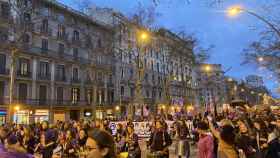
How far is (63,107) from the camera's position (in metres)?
47.2

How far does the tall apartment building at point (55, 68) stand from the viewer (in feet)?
128

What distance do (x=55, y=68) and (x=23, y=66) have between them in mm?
6231

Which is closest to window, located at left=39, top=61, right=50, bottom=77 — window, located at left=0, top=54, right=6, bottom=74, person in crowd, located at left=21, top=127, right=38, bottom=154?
window, located at left=0, top=54, right=6, bottom=74

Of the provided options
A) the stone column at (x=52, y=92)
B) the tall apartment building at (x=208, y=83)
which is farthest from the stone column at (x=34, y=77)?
the tall apartment building at (x=208, y=83)

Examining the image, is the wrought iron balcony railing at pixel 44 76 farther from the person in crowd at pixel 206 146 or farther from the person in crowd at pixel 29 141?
the person in crowd at pixel 206 146

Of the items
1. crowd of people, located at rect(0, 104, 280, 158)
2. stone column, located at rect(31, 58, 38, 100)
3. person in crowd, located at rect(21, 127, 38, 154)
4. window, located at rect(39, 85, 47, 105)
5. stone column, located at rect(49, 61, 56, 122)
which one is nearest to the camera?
crowd of people, located at rect(0, 104, 280, 158)

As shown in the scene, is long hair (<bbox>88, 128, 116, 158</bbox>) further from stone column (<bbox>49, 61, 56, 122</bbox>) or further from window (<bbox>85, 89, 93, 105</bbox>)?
window (<bbox>85, 89, 93, 105</bbox>)

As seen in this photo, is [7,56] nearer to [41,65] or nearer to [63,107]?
[41,65]

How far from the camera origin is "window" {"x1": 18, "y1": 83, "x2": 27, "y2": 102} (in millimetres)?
40678

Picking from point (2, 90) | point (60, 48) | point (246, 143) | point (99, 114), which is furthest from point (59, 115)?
point (246, 143)

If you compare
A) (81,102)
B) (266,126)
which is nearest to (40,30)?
(81,102)

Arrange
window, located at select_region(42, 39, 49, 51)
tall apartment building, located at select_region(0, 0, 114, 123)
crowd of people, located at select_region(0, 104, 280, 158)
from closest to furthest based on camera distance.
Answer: crowd of people, located at select_region(0, 104, 280, 158), tall apartment building, located at select_region(0, 0, 114, 123), window, located at select_region(42, 39, 49, 51)

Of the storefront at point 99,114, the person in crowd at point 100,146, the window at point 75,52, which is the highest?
the window at point 75,52

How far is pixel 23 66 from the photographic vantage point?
41.4m
